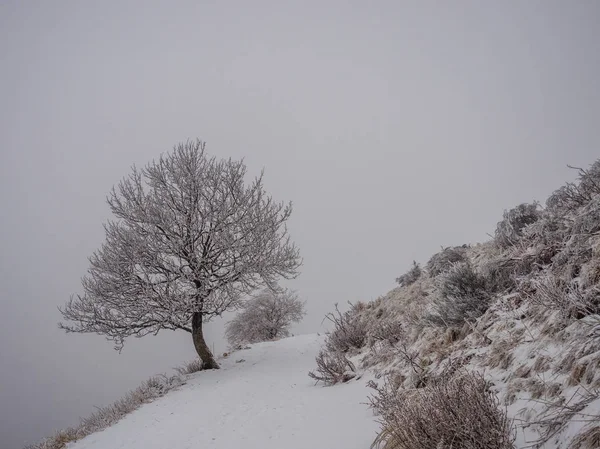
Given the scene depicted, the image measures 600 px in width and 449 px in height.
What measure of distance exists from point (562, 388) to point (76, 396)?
130 meters

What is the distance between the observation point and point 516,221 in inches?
228

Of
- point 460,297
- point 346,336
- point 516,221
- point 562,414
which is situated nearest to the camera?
point 562,414

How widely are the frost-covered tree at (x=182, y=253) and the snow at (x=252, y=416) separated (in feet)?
8.34

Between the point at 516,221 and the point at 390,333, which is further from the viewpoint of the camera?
the point at 390,333

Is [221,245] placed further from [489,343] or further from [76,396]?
[76,396]

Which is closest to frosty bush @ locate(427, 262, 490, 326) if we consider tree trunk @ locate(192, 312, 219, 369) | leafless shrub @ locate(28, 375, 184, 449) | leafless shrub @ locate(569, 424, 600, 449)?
leafless shrub @ locate(569, 424, 600, 449)

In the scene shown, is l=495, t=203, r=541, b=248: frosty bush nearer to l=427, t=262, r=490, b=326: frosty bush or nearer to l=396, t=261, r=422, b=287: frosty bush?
l=427, t=262, r=490, b=326: frosty bush

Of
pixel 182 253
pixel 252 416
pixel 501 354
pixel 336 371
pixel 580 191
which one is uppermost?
pixel 182 253

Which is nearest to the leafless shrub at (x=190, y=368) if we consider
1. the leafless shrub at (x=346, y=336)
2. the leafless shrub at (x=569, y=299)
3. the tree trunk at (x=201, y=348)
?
the tree trunk at (x=201, y=348)

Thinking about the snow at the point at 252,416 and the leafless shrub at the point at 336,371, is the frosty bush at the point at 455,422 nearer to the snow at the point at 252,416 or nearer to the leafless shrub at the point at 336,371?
the snow at the point at 252,416

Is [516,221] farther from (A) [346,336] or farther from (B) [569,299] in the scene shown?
(A) [346,336]

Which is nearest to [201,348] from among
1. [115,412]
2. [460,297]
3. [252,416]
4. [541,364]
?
[115,412]

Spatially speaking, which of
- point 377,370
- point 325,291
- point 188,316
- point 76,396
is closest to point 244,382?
point 188,316

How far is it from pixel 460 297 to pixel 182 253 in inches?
327
